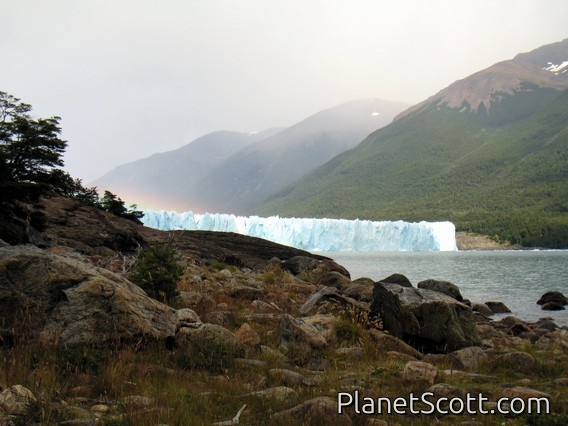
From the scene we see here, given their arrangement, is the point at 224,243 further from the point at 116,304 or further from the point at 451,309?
the point at 116,304

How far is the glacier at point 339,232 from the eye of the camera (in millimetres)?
89875

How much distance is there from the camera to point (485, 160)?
7338 inches

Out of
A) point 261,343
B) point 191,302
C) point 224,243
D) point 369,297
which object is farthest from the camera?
point 224,243

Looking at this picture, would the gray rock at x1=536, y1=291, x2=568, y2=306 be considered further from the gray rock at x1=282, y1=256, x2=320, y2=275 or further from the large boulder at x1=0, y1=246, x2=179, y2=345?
the large boulder at x1=0, y1=246, x2=179, y2=345

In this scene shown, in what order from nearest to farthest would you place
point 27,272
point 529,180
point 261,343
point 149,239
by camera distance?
1. point 27,272
2. point 261,343
3. point 149,239
4. point 529,180

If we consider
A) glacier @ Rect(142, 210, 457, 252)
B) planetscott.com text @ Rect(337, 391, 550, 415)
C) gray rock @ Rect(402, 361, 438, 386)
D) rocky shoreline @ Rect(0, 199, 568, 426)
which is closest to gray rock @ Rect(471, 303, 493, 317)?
rocky shoreline @ Rect(0, 199, 568, 426)

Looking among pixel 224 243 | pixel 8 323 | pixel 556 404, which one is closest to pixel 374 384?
pixel 556 404

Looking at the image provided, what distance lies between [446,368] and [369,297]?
29.8 ft

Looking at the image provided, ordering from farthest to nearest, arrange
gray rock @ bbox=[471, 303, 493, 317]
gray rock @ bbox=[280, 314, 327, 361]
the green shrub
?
1. gray rock @ bbox=[471, 303, 493, 317]
2. the green shrub
3. gray rock @ bbox=[280, 314, 327, 361]

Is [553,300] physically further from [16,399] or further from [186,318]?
[16,399]

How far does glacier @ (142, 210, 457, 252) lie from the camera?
295 feet

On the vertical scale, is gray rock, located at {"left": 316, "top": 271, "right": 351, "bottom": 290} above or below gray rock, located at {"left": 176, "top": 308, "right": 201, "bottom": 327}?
below

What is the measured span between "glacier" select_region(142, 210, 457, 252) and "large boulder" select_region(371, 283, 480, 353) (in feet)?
252

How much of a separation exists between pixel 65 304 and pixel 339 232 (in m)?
92.8
